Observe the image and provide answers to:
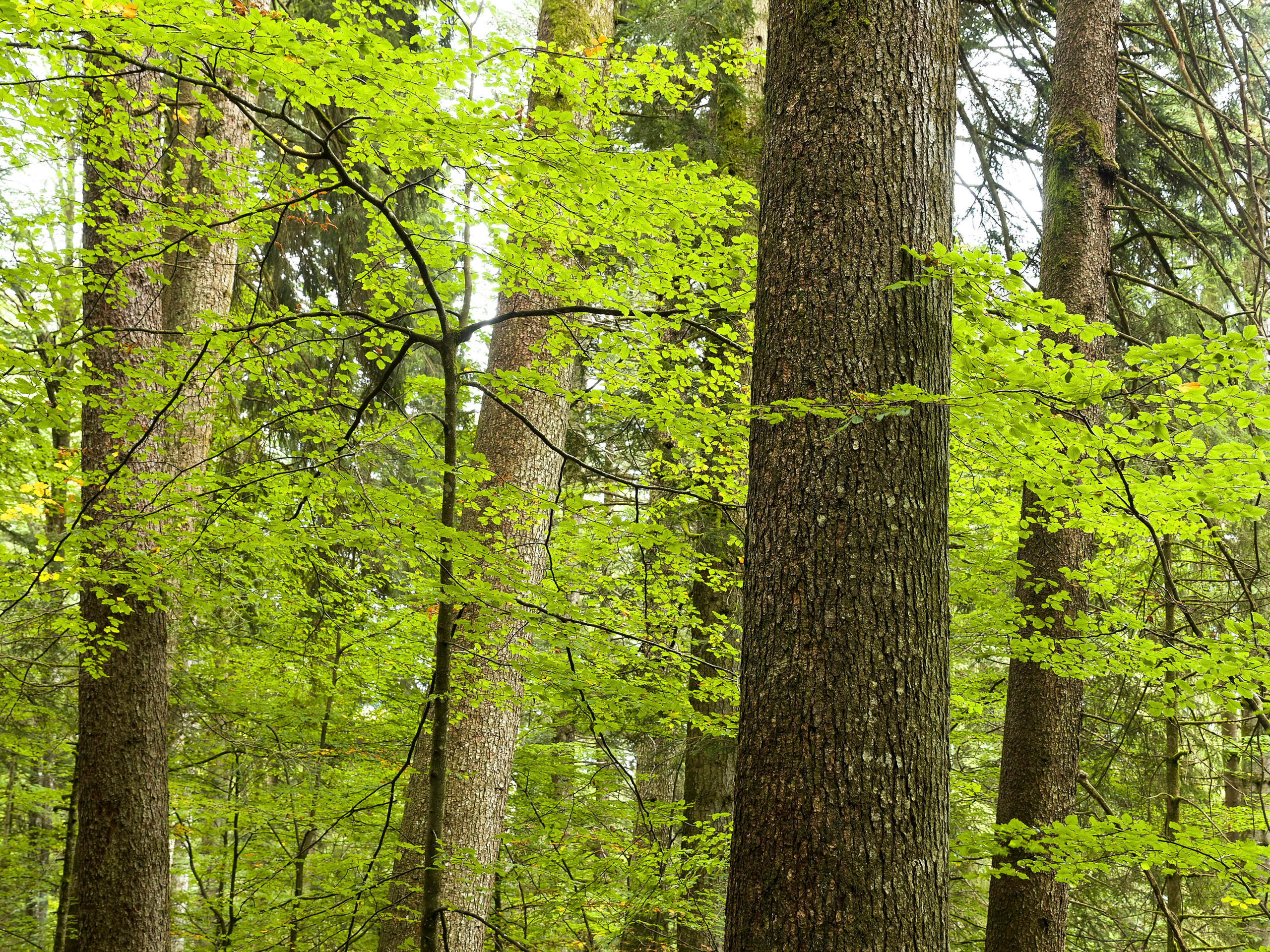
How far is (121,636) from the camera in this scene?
5.21 m

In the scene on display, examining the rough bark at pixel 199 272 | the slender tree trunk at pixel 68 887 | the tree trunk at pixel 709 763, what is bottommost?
the slender tree trunk at pixel 68 887

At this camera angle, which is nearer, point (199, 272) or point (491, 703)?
point (491, 703)

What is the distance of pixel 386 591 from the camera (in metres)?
8.04

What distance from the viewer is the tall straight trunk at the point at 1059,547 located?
4473mm

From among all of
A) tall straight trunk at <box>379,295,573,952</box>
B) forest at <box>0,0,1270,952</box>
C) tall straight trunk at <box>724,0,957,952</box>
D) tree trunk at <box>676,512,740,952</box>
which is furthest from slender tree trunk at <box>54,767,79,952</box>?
tall straight trunk at <box>724,0,957,952</box>

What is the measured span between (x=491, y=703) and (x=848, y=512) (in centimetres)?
375

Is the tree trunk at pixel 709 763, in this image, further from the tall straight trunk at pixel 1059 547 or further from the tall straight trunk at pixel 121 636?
the tall straight trunk at pixel 121 636

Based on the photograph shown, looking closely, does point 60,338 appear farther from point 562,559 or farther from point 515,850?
point 515,850

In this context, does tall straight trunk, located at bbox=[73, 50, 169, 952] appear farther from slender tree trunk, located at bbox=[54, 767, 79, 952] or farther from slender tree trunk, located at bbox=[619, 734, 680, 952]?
slender tree trunk, located at bbox=[619, 734, 680, 952]

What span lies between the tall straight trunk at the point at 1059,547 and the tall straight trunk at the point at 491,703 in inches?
115

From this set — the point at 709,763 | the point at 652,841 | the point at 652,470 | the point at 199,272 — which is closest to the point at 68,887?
the point at 652,841

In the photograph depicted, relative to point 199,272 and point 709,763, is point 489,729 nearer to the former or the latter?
point 709,763

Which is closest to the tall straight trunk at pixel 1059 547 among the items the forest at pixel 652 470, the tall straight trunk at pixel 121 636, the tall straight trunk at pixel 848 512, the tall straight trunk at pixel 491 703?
the forest at pixel 652 470

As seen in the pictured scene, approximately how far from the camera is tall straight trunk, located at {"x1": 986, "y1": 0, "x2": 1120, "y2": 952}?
4.47 m
